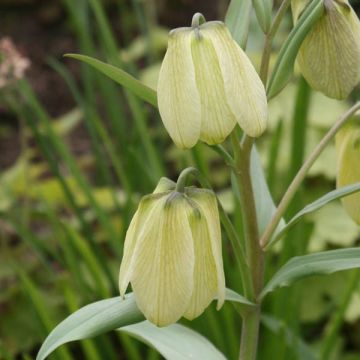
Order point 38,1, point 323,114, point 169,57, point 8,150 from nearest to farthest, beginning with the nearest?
point 169,57
point 323,114
point 8,150
point 38,1

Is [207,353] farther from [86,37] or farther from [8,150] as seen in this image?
[8,150]

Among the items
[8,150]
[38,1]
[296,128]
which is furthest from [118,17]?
[296,128]

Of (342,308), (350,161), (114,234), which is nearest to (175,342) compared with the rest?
(350,161)

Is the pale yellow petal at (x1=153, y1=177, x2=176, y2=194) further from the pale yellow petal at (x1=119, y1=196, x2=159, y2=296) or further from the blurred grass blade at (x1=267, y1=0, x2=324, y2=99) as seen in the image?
the blurred grass blade at (x1=267, y1=0, x2=324, y2=99)

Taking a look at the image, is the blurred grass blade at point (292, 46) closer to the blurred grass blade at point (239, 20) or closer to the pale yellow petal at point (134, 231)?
the blurred grass blade at point (239, 20)

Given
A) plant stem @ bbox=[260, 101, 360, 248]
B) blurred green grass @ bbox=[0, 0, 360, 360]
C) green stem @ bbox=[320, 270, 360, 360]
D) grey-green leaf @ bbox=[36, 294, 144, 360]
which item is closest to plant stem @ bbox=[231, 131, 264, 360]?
plant stem @ bbox=[260, 101, 360, 248]

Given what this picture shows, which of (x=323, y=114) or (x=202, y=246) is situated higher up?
(x=202, y=246)
